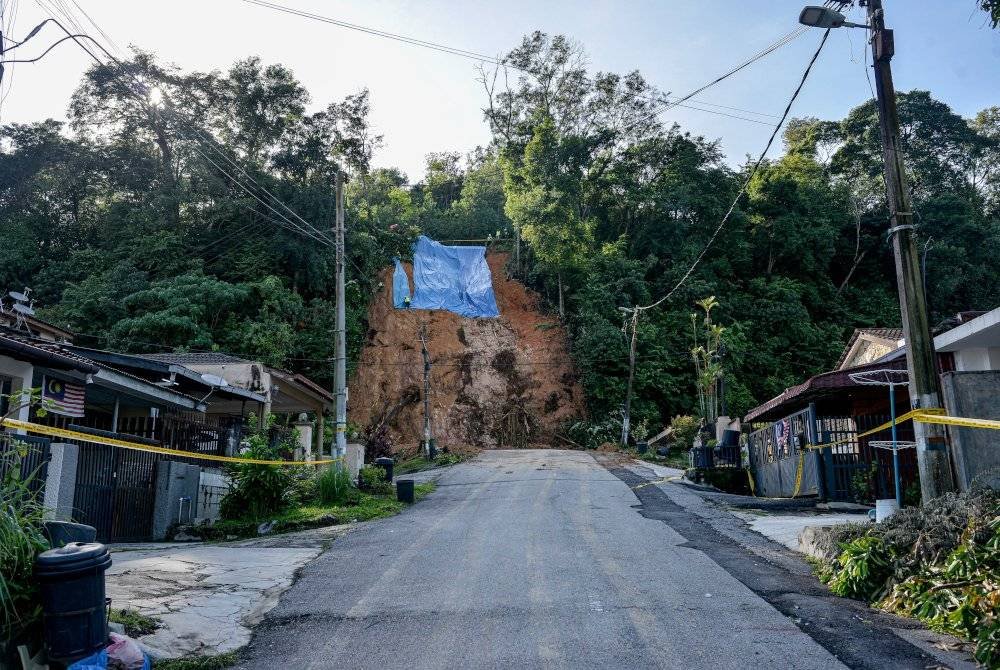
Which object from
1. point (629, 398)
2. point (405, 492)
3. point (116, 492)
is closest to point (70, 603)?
point (116, 492)

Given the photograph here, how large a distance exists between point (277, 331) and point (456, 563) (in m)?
25.4

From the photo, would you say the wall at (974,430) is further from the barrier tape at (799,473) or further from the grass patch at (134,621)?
the grass patch at (134,621)

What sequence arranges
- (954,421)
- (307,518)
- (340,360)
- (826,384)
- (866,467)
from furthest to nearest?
(340,360), (307,518), (826,384), (866,467), (954,421)

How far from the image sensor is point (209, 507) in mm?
16094

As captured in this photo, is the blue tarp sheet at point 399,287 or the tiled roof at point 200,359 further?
the blue tarp sheet at point 399,287

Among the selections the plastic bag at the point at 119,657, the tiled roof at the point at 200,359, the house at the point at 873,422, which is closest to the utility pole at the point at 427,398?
the tiled roof at the point at 200,359

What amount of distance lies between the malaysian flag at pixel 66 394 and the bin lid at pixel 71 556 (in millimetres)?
8608

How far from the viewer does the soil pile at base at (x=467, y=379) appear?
125 ft

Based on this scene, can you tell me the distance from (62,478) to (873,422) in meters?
14.1

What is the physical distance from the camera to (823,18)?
928 cm

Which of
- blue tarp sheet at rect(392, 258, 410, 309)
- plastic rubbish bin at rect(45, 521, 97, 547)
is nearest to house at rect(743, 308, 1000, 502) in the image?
plastic rubbish bin at rect(45, 521, 97, 547)

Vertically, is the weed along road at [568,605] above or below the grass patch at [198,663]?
above

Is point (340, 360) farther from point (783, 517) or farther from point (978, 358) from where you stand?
point (978, 358)

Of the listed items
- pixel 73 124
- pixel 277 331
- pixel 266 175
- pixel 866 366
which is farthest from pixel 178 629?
pixel 73 124
